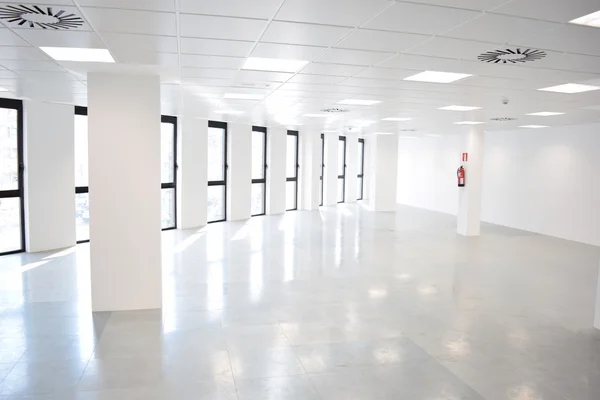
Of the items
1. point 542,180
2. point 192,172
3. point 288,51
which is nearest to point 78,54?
point 288,51

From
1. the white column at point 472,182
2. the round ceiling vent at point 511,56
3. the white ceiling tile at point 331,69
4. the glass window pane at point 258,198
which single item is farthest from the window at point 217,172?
the round ceiling vent at point 511,56

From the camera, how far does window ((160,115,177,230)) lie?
13680mm

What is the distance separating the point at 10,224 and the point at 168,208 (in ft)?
14.5

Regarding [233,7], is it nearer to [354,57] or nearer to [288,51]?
[288,51]

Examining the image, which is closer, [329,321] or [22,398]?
[22,398]

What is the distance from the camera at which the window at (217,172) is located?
15.3m

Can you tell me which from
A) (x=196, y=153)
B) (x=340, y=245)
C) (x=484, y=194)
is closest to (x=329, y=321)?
(x=340, y=245)

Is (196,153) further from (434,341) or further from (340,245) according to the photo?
(434,341)

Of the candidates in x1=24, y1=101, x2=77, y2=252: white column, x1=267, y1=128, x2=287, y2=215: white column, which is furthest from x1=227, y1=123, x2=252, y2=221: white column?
x1=24, y1=101, x2=77, y2=252: white column

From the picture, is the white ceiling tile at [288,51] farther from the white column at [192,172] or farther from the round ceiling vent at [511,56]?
the white column at [192,172]

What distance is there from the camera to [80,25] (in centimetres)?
412

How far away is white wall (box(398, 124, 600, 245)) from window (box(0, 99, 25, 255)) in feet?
45.1

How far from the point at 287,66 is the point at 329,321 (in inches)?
131

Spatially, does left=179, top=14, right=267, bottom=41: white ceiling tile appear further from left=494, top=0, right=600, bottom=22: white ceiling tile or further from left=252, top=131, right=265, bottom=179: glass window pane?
left=252, top=131, right=265, bottom=179: glass window pane
